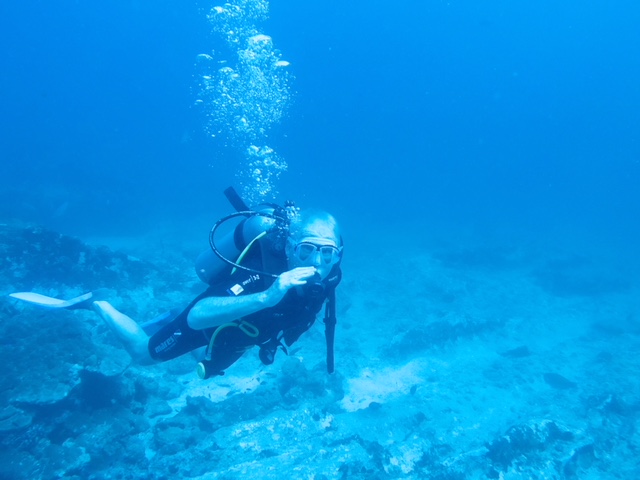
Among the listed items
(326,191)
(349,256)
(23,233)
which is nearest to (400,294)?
(349,256)

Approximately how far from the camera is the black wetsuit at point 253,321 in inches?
127

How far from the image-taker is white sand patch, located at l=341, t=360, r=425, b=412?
9.05 m

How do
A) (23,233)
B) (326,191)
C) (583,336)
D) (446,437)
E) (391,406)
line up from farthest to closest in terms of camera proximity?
1. (326,191)
2. (583,336)
3. (23,233)
4. (391,406)
5. (446,437)

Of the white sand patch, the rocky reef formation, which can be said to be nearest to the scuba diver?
the rocky reef formation

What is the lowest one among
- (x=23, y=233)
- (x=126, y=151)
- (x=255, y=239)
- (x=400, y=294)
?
(x=255, y=239)

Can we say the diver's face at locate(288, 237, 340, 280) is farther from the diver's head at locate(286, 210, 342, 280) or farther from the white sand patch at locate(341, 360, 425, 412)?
the white sand patch at locate(341, 360, 425, 412)

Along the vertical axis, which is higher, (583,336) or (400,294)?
(400,294)

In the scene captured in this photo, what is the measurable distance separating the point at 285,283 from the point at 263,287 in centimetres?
70

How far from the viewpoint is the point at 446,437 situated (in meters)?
7.99

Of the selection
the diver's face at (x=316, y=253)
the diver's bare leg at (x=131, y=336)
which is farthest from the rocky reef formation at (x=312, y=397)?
the diver's face at (x=316, y=253)

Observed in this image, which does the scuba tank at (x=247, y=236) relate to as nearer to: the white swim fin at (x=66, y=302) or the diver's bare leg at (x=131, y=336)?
the diver's bare leg at (x=131, y=336)

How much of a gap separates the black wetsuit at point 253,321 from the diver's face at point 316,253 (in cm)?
11

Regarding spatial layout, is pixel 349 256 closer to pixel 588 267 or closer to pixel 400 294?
pixel 400 294

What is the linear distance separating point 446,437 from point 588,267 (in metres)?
20.3
